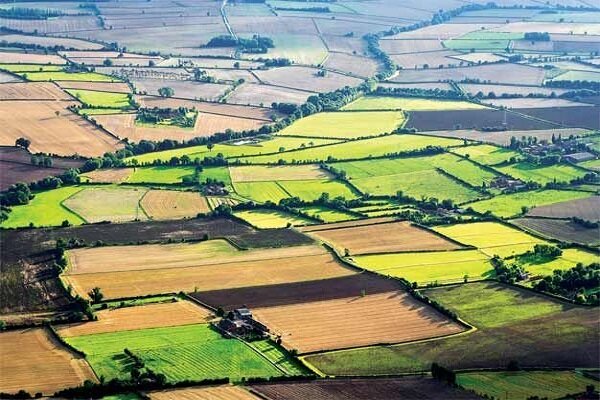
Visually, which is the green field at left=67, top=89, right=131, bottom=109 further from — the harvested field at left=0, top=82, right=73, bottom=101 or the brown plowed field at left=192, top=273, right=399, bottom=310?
the brown plowed field at left=192, top=273, right=399, bottom=310

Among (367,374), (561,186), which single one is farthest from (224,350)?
(561,186)

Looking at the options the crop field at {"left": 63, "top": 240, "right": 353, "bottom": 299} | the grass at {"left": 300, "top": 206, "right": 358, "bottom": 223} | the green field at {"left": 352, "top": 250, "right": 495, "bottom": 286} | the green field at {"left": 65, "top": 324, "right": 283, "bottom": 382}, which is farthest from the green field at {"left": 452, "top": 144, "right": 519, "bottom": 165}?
the green field at {"left": 65, "top": 324, "right": 283, "bottom": 382}

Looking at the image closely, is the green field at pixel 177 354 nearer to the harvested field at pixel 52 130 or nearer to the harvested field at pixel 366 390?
the harvested field at pixel 366 390

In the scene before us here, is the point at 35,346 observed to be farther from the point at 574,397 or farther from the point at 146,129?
the point at 146,129

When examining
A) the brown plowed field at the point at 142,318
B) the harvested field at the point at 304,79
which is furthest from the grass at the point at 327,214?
the harvested field at the point at 304,79

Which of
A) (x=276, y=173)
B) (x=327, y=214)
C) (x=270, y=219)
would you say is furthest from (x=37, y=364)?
(x=276, y=173)
